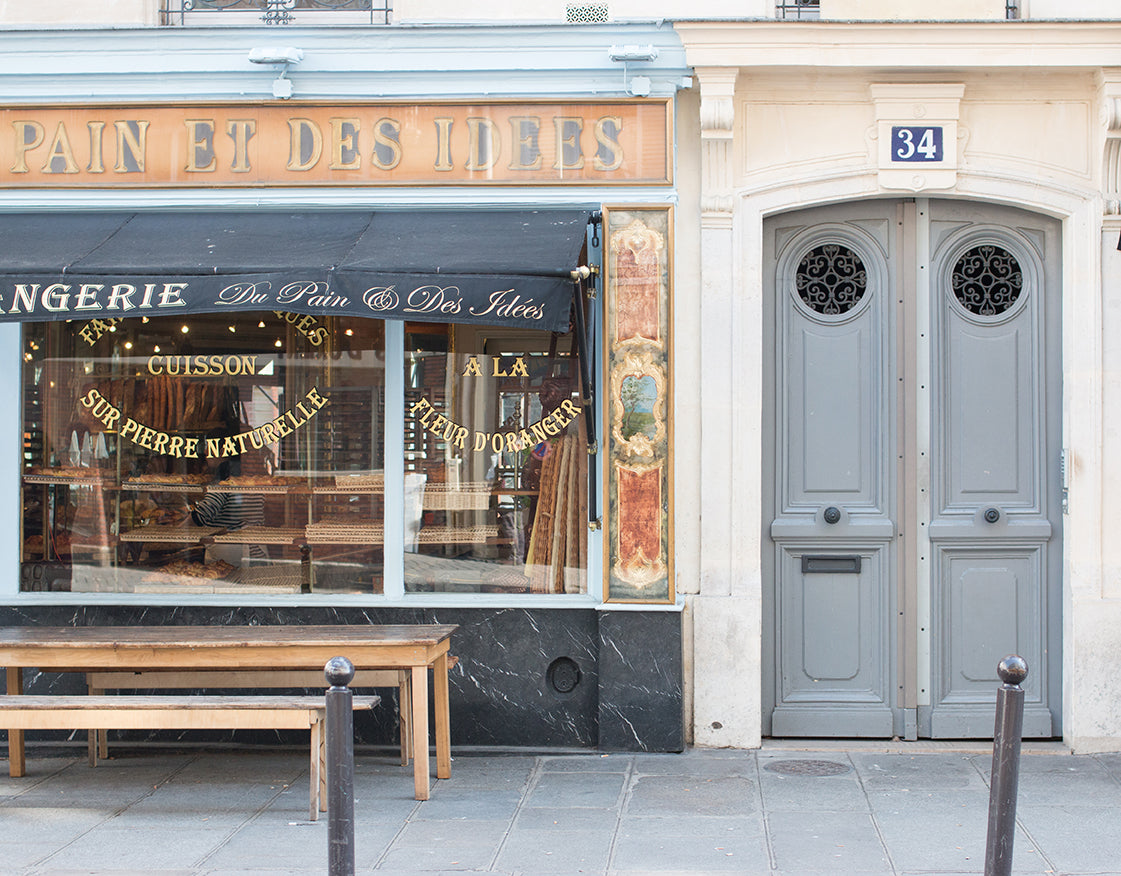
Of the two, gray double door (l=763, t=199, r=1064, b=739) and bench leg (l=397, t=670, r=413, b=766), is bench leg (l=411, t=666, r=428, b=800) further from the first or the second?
gray double door (l=763, t=199, r=1064, b=739)

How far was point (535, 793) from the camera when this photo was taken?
6.32 metres

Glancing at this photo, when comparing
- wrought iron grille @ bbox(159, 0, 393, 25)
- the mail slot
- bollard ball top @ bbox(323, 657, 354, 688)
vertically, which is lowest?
bollard ball top @ bbox(323, 657, 354, 688)

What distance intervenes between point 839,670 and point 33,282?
16.1 ft

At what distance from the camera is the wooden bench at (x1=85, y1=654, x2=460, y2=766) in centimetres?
668

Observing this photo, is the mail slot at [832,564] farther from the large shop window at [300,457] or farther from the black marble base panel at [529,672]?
the large shop window at [300,457]

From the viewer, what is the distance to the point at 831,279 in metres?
7.37

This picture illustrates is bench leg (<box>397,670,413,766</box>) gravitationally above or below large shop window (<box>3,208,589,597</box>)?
below

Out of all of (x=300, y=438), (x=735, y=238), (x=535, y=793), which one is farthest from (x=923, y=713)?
(x=300, y=438)

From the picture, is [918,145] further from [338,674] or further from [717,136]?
[338,674]

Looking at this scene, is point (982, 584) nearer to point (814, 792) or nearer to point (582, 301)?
point (814, 792)

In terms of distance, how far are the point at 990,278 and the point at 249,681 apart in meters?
4.78

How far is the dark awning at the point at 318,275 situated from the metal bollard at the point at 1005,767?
10.00 feet

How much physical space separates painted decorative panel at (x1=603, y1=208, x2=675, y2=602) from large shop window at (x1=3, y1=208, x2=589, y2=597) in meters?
0.28

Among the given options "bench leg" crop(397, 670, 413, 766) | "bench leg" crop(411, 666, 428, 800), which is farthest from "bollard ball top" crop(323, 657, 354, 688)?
"bench leg" crop(397, 670, 413, 766)
